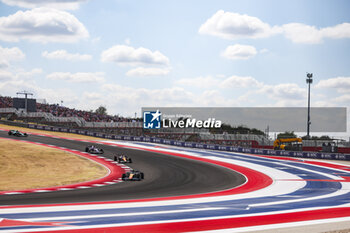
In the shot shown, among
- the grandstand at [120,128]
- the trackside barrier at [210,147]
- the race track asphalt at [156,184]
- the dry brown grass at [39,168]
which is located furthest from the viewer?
the grandstand at [120,128]

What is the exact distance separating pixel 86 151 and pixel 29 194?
1886 centimetres

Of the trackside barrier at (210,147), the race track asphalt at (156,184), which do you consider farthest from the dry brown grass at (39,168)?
the trackside barrier at (210,147)

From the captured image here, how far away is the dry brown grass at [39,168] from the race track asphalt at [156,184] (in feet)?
9.44

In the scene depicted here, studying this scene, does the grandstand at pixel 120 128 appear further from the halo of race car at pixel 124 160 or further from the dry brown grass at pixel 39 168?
the dry brown grass at pixel 39 168

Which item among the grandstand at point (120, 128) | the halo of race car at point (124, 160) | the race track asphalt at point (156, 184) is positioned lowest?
the race track asphalt at point (156, 184)

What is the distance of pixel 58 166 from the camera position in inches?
1040

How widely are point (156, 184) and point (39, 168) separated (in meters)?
8.83

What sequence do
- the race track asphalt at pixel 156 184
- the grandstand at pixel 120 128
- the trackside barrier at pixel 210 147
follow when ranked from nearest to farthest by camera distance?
1. the race track asphalt at pixel 156 184
2. the trackside barrier at pixel 210 147
3. the grandstand at pixel 120 128

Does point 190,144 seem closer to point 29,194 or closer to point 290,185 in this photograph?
point 290,185

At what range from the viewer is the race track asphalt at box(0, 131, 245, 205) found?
15000 millimetres

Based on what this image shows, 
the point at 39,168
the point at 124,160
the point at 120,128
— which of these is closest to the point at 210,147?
the point at 120,128

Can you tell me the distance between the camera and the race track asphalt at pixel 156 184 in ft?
49.2

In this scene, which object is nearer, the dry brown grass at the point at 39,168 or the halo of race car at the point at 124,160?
the dry brown grass at the point at 39,168

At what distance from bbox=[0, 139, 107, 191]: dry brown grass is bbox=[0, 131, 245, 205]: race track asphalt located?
2876 millimetres
